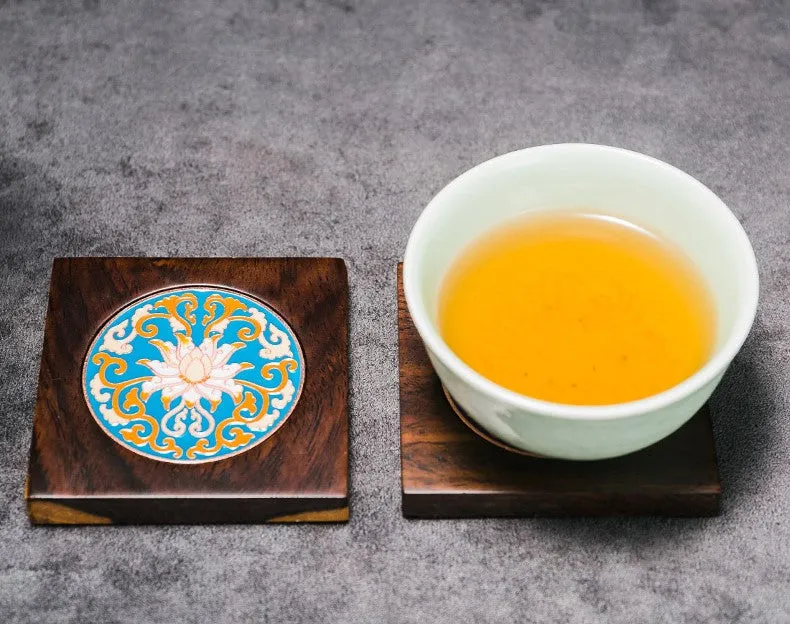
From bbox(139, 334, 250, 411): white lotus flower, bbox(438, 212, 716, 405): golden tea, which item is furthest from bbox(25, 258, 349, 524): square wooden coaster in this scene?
bbox(438, 212, 716, 405): golden tea

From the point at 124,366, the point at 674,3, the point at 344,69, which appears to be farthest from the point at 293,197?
the point at 674,3

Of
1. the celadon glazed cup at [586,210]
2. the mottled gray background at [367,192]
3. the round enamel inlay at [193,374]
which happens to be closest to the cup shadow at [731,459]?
the mottled gray background at [367,192]

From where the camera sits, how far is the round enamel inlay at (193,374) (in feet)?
3.09

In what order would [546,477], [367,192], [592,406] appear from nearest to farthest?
[592,406] < [546,477] < [367,192]

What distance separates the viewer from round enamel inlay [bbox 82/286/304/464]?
0.94 meters

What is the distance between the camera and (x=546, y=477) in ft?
3.00

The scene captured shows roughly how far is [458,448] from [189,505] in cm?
22

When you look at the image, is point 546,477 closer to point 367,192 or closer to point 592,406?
point 592,406

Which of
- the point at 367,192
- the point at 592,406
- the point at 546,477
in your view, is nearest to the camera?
the point at 592,406

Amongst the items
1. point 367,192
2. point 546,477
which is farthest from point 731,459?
point 367,192

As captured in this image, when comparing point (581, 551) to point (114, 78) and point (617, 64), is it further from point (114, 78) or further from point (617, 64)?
point (114, 78)

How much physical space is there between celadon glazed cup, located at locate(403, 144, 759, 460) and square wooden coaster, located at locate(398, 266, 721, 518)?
4cm

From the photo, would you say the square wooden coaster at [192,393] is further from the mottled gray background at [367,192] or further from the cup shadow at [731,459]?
the cup shadow at [731,459]

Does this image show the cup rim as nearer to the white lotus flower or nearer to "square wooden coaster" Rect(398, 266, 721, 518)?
"square wooden coaster" Rect(398, 266, 721, 518)
